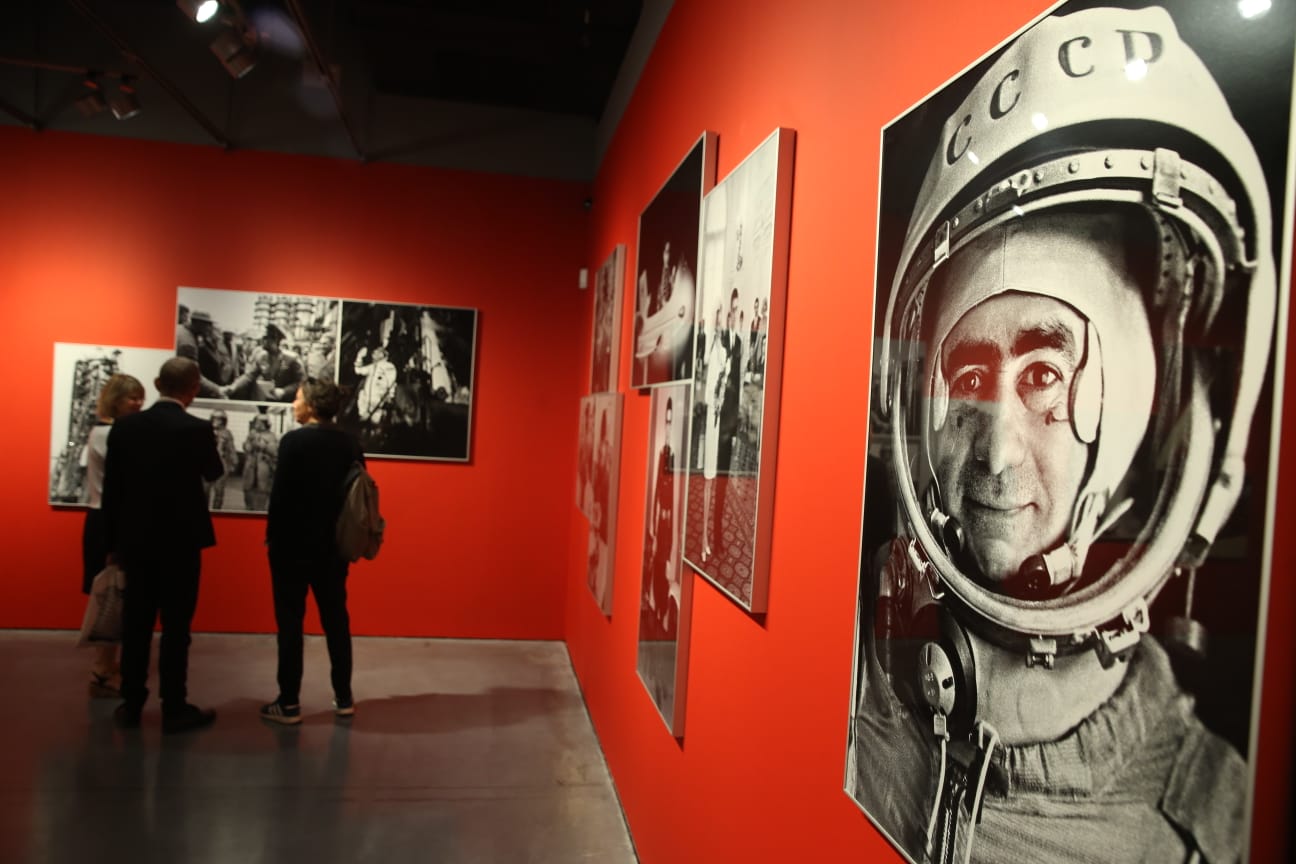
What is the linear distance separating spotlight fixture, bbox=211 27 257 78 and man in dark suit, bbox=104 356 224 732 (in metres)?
1.47

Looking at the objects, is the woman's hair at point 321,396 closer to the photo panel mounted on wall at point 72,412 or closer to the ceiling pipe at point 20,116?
the photo panel mounted on wall at point 72,412

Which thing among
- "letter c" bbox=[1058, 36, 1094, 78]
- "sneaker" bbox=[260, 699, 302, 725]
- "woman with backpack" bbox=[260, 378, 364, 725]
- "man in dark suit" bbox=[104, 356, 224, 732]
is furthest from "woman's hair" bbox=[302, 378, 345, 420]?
"letter c" bbox=[1058, 36, 1094, 78]

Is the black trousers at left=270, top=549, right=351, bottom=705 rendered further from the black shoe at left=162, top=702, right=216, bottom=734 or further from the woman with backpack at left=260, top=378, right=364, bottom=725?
the black shoe at left=162, top=702, right=216, bottom=734

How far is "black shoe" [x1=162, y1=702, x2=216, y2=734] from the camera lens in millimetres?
4004

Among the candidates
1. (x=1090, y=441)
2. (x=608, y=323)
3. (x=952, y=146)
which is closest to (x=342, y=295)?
(x=608, y=323)

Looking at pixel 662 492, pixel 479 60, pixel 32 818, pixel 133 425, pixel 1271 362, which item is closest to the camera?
pixel 1271 362

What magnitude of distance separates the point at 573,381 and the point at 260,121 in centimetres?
278

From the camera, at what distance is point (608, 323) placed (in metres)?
4.39

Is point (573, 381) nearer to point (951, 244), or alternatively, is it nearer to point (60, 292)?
point (60, 292)

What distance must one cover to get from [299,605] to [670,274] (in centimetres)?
263

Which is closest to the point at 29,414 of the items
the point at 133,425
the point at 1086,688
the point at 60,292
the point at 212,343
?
the point at 60,292

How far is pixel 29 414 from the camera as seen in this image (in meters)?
5.50

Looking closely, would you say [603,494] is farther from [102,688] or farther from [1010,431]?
[1010,431]

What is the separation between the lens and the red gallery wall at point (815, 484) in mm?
1112
